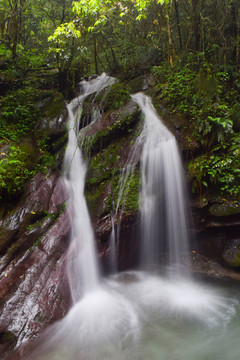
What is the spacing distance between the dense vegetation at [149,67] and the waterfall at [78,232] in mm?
771

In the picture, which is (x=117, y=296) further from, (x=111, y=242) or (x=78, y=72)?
(x=78, y=72)

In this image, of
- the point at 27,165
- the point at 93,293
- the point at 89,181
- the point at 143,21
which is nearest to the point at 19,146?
the point at 27,165

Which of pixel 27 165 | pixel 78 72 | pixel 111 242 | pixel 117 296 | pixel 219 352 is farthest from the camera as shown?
pixel 78 72

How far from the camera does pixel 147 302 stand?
4.09 metres

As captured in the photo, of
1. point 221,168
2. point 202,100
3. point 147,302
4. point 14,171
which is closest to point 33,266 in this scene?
point 14,171

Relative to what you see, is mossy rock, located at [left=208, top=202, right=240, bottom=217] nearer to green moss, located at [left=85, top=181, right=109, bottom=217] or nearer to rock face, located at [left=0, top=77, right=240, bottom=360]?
rock face, located at [left=0, top=77, right=240, bottom=360]

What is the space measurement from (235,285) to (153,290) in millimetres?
1729

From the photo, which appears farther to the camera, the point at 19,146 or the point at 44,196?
the point at 19,146

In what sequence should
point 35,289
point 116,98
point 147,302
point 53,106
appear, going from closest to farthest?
point 35,289 → point 147,302 → point 116,98 → point 53,106

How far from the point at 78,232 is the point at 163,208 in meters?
2.19

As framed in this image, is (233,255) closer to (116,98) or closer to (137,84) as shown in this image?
(116,98)

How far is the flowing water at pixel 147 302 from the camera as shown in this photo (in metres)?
2.98

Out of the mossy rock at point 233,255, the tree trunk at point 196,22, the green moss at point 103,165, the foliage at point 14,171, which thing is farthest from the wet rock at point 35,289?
the tree trunk at point 196,22

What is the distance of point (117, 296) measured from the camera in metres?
4.26
